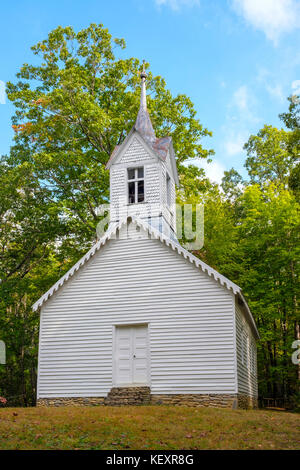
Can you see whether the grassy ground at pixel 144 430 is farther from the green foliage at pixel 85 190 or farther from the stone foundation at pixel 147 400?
the green foliage at pixel 85 190

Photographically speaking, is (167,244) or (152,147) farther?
(152,147)

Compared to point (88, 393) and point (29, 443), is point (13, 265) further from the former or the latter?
point (29, 443)

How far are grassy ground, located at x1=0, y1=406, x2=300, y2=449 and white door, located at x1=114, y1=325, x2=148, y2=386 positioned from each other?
11.4 feet

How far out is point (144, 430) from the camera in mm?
10742

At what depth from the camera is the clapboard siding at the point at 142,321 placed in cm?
1672

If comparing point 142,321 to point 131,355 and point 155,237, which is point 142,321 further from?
point 155,237

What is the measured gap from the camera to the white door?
17578mm

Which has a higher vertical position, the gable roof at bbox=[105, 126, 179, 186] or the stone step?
the gable roof at bbox=[105, 126, 179, 186]

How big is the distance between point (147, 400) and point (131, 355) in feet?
5.90

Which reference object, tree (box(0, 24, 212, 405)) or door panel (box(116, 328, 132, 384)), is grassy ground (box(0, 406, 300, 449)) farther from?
tree (box(0, 24, 212, 405))

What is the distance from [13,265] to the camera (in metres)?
33.4

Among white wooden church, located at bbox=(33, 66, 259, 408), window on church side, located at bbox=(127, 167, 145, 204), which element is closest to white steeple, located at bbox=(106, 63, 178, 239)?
window on church side, located at bbox=(127, 167, 145, 204)

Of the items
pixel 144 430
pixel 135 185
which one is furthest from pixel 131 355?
pixel 135 185
